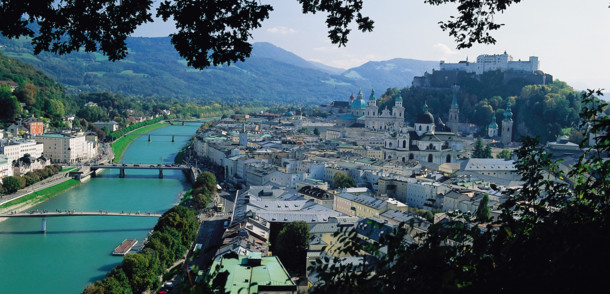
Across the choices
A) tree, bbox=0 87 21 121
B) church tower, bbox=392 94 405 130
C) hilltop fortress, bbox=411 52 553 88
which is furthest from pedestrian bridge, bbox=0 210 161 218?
hilltop fortress, bbox=411 52 553 88

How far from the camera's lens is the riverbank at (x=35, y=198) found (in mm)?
13974

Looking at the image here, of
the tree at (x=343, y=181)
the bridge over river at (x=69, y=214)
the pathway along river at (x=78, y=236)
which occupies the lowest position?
the pathway along river at (x=78, y=236)

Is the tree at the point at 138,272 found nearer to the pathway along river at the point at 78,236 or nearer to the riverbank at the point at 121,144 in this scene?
the pathway along river at the point at 78,236

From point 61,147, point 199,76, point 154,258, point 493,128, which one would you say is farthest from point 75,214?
point 199,76

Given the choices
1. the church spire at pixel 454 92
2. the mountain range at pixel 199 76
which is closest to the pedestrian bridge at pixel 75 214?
the church spire at pixel 454 92

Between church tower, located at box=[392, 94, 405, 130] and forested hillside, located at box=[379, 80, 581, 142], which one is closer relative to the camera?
forested hillside, located at box=[379, 80, 581, 142]

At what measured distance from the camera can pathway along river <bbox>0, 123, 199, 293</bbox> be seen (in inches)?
356

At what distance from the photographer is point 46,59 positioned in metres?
83.1

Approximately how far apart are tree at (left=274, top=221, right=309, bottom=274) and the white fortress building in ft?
77.0

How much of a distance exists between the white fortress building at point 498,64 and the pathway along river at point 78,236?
17982 mm

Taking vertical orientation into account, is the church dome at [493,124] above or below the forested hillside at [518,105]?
below

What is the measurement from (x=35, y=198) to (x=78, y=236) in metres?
4.60

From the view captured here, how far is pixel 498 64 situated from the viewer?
30.8 meters

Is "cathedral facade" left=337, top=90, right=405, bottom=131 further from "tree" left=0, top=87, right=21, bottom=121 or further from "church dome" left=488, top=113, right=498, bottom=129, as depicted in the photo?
"tree" left=0, top=87, right=21, bottom=121
